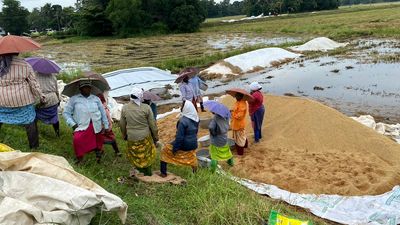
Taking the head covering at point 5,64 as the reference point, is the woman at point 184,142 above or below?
below

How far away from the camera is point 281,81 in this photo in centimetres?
1368

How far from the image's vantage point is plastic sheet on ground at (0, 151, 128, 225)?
265 centimetres

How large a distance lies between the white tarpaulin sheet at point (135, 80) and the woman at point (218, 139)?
6703 mm

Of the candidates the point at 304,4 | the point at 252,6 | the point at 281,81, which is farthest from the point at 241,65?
the point at 252,6

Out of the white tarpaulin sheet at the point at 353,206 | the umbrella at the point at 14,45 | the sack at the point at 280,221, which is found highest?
the umbrella at the point at 14,45

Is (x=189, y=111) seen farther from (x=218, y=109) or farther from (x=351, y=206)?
(x=351, y=206)

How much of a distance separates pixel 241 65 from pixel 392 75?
5.66m

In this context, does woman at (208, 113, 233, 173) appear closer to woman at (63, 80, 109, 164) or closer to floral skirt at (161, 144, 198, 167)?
floral skirt at (161, 144, 198, 167)

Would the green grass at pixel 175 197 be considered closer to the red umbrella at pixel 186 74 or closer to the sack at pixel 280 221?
the sack at pixel 280 221

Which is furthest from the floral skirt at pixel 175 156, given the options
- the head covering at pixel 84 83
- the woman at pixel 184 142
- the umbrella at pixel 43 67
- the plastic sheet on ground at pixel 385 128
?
the plastic sheet on ground at pixel 385 128

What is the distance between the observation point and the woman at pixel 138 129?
14.7 ft

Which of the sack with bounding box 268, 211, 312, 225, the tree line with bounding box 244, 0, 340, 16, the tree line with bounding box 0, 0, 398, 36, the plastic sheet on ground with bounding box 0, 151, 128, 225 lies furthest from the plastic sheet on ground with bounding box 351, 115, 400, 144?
the tree line with bounding box 244, 0, 340, 16

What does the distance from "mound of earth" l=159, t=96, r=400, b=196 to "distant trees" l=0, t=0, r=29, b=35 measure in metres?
49.2

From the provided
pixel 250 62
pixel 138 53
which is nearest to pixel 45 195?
pixel 250 62
